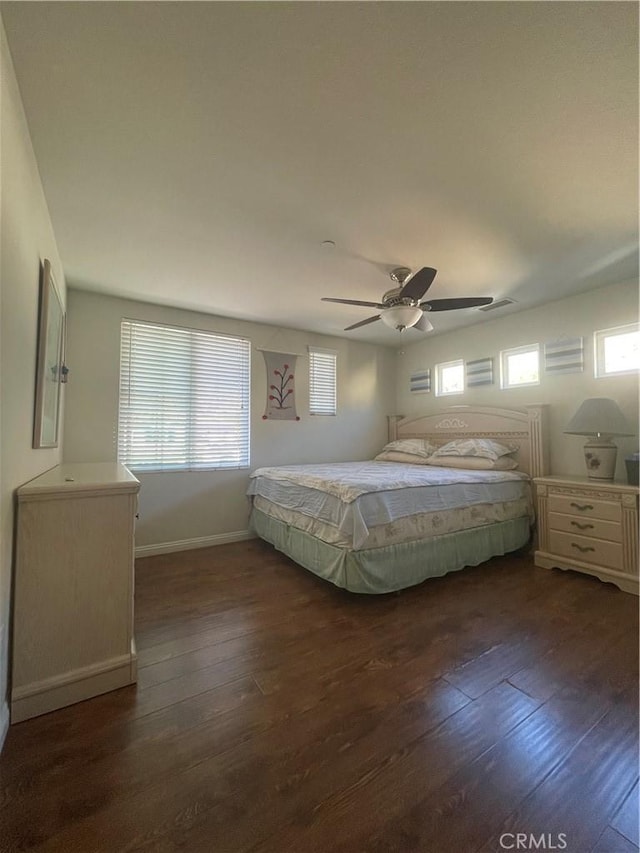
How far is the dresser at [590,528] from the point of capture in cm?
251

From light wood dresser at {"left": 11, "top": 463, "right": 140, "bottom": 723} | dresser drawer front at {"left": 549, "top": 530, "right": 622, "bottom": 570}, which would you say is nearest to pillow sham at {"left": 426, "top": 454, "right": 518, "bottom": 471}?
dresser drawer front at {"left": 549, "top": 530, "right": 622, "bottom": 570}

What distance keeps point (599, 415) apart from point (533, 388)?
913 mm

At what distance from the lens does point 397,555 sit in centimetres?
244

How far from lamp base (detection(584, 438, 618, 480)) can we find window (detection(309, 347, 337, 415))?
111 inches

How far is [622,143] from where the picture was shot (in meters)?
1.56

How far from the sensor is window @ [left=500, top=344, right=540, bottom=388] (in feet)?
12.0

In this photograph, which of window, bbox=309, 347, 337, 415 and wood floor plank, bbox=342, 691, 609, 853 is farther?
window, bbox=309, 347, 337, 415

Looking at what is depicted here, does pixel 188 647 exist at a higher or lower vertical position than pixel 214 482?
lower

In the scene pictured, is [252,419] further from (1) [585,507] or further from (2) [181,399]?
(1) [585,507]

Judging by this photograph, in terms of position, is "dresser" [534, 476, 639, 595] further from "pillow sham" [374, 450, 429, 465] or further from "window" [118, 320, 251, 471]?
"window" [118, 320, 251, 471]

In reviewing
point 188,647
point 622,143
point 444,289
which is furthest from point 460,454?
point 188,647

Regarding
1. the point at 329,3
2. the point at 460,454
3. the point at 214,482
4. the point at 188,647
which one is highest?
the point at 329,3

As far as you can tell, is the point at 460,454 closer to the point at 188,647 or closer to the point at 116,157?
the point at 188,647

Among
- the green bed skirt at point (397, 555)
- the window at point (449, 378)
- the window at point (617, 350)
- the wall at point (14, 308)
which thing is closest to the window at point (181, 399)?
the green bed skirt at point (397, 555)
